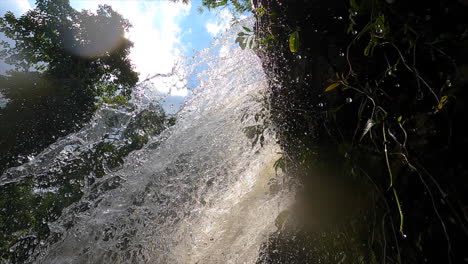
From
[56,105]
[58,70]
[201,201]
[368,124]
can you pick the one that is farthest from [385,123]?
[58,70]

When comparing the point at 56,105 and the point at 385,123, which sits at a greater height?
the point at 56,105

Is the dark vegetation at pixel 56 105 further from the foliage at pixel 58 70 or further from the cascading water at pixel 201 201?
the cascading water at pixel 201 201

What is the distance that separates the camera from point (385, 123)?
4.27 ft

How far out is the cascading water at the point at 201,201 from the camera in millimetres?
3141

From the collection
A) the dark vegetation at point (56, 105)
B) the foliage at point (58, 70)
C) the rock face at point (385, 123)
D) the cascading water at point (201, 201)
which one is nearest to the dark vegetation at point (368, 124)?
the rock face at point (385, 123)

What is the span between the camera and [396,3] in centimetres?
123

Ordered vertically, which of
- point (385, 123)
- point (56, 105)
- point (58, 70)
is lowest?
point (385, 123)

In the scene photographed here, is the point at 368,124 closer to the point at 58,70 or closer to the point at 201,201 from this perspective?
the point at 201,201

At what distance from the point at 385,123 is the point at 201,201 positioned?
7.75 ft

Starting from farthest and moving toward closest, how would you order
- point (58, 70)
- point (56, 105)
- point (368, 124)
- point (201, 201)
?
point (58, 70) → point (56, 105) → point (201, 201) → point (368, 124)

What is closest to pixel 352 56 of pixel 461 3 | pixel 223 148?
pixel 461 3

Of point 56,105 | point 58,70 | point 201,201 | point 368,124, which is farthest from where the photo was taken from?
point 58,70

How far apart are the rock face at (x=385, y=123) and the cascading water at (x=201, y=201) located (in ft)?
3.40

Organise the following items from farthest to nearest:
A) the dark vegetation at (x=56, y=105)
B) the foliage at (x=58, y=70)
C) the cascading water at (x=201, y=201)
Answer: the foliage at (x=58, y=70) → the dark vegetation at (x=56, y=105) → the cascading water at (x=201, y=201)
